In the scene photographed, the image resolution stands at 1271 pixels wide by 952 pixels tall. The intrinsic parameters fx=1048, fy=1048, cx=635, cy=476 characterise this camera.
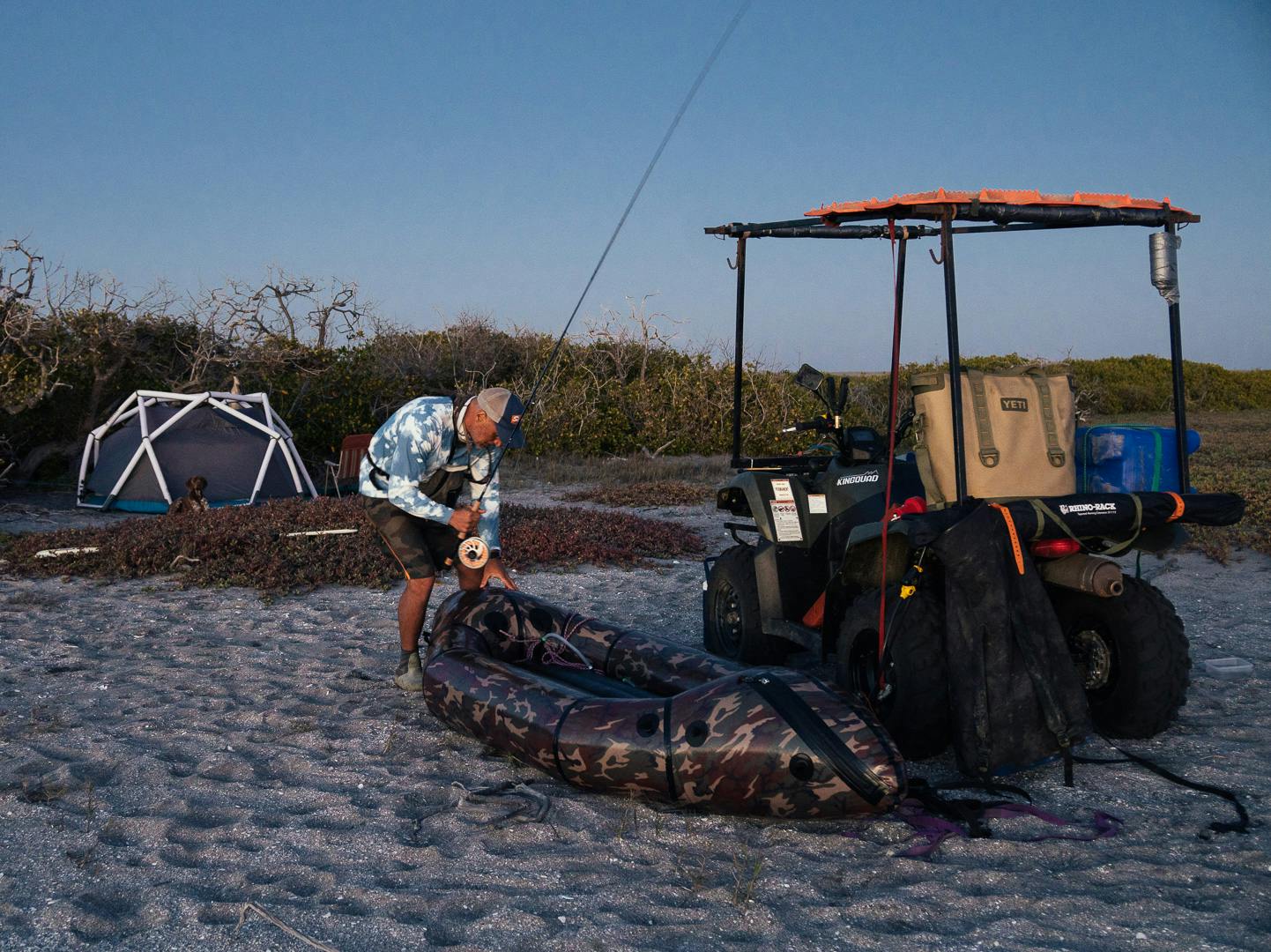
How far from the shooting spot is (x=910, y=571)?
14.6ft

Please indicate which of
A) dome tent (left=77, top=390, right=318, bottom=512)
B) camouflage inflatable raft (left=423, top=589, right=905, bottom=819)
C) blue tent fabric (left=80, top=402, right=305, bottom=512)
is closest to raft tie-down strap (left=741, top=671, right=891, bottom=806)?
camouflage inflatable raft (left=423, top=589, right=905, bottom=819)

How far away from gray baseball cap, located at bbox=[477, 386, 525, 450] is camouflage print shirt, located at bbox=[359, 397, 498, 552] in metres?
0.24

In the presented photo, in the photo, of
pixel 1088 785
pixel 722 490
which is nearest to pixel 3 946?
pixel 1088 785

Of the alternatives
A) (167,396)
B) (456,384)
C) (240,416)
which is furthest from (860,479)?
(456,384)

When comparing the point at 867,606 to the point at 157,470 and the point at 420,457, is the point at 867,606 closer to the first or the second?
the point at 420,457

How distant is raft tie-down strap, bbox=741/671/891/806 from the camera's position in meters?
3.74

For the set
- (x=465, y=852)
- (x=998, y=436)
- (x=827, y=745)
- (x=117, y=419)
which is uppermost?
(x=117, y=419)

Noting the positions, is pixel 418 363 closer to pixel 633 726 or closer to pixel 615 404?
pixel 615 404

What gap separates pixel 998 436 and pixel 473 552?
2.83 metres

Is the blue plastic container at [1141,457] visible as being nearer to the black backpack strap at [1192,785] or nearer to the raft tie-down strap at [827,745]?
the black backpack strap at [1192,785]

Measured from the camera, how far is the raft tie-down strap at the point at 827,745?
3736 millimetres

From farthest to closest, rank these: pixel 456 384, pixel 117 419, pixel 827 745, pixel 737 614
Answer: pixel 456 384 < pixel 117 419 < pixel 737 614 < pixel 827 745

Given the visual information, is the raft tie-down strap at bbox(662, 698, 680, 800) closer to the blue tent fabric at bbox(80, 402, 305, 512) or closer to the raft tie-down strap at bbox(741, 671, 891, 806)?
the raft tie-down strap at bbox(741, 671, 891, 806)

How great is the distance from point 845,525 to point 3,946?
156 inches
